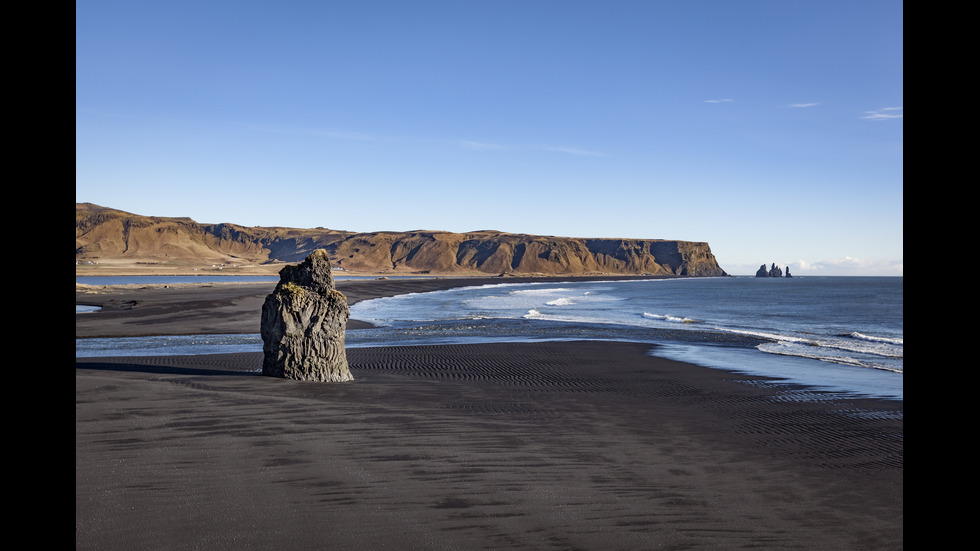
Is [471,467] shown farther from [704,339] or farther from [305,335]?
[704,339]

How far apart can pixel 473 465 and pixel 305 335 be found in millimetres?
6840

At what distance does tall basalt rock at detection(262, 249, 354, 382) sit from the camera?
1275 centimetres

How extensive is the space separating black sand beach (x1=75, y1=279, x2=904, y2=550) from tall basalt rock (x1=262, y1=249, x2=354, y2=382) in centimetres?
58

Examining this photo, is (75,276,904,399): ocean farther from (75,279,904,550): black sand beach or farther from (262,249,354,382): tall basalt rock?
(262,249,354,382): tall basalt rock

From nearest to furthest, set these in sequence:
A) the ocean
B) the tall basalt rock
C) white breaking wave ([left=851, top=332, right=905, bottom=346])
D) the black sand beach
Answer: the black sand beach
the tall basalt rock
the ocean
white breaking wave ([left=851, top=332, right=905, bottom=346])

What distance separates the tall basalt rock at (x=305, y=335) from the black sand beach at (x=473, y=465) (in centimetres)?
58

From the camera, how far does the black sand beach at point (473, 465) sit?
5562 millimetres

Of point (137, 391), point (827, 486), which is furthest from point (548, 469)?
point (137, 391)

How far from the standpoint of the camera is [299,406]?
10.2 m

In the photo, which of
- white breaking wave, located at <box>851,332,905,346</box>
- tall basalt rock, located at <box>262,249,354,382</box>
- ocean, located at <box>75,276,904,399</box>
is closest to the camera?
tall basalt rock, located at <box>262,249,354,382</box>

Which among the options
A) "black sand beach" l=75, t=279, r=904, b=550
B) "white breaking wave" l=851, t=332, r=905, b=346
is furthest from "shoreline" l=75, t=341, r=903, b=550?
"white breaking wave" l=851, t=332, r=905, b=346

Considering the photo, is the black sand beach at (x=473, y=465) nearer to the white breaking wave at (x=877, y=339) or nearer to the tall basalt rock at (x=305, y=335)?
the tall basalt rock at (x=305, y=335)
